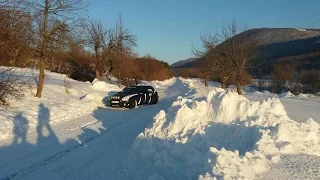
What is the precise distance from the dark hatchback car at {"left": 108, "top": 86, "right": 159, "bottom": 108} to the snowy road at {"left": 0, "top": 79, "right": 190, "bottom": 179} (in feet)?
27.8

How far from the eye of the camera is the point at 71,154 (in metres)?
8.88

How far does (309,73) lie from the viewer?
2167 inches

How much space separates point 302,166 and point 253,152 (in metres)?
0.88

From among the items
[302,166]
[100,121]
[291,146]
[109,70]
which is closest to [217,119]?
[291,146]

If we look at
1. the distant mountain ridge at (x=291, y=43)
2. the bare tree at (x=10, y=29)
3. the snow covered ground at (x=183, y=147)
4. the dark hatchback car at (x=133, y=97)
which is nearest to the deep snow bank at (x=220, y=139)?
the snow covered ground at (x=183, y=147)

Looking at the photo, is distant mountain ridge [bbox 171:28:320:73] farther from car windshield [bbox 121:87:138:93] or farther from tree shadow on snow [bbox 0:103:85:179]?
tree shadow on snow [bbox 0:103:85:179]

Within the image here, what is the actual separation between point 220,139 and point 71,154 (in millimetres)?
3749

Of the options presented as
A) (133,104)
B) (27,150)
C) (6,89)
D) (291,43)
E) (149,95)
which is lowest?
(133,104)

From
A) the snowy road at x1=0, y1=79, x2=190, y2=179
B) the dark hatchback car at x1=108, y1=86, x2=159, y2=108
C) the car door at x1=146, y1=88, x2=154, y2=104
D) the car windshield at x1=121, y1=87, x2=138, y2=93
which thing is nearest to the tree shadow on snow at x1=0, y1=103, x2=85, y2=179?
the snowy road at x1=0, y1=79, x2=190, y2=179

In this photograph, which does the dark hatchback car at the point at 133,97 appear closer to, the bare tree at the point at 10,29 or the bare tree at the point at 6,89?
the bare tree at the point at 6,89

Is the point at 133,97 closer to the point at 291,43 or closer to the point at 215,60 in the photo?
the point at 215,60

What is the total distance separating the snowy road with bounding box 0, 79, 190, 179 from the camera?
23.8ft

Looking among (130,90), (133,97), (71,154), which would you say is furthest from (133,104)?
(71,154)

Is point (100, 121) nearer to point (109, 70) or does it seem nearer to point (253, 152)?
point (253, 152)
